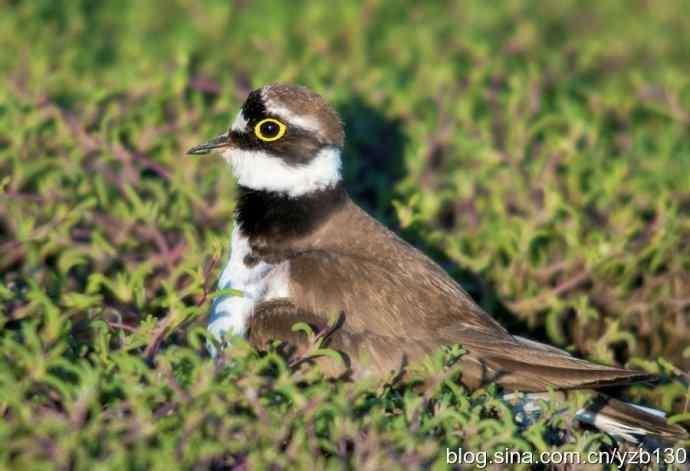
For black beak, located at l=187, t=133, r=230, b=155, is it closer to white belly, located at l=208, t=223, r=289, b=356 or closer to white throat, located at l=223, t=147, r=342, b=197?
white throat, located at l=223, t=147, r=342, b=197

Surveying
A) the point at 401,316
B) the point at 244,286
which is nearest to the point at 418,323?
the point at 401,316

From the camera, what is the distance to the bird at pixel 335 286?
526 centimetres

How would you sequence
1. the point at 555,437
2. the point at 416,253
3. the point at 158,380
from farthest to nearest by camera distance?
the point at 416,253 → the point at 555,437 → the point at 158,380

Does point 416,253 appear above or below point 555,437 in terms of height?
above

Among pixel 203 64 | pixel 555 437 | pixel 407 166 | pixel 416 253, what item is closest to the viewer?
pixel 555 437

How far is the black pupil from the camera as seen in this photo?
20.0 feet

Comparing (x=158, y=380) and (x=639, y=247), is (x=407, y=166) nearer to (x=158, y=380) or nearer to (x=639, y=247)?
(x=639, y=247)

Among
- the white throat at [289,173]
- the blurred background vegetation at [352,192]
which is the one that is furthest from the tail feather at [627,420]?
the white throat at [289,173]

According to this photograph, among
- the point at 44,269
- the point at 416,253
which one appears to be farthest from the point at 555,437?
the point at 44,269

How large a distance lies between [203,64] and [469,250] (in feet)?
10.9

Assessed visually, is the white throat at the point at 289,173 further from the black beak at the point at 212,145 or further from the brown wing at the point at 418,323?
the brown wing at the point at 418,323

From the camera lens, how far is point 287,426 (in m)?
4.21

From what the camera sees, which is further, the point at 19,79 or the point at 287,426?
the point at 19,79

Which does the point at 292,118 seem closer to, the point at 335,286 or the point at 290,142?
the point at 290,142
